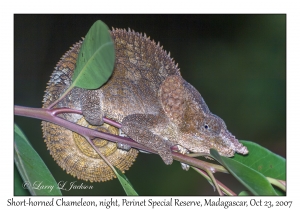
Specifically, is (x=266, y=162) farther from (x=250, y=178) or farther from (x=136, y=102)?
(x=136, y=102)

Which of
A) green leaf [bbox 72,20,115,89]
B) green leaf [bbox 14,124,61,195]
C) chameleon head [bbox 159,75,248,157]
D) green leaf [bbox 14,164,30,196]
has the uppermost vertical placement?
green leaf [bbox 72,20,115,89]

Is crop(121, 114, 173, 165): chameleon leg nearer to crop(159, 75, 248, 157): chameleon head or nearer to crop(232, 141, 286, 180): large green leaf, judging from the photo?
crop(159, 75, 248, 157): chameleon head

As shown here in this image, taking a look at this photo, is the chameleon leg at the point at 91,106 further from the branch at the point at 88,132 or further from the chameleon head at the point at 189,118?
the chameleon head at the point at 189,118

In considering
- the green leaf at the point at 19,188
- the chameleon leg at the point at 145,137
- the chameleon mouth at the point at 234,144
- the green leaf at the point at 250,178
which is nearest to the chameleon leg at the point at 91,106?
the chameleon leg at the point at 145,137

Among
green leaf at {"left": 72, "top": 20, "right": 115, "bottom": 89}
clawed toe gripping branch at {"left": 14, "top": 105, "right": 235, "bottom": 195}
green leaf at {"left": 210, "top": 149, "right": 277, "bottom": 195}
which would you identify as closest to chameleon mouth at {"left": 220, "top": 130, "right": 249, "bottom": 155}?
clawed toe gripping branch at {"left": 14, "top": 105, "right": 235, "bottom": 195}

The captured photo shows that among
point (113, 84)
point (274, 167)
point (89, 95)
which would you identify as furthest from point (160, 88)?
point (274, 167)

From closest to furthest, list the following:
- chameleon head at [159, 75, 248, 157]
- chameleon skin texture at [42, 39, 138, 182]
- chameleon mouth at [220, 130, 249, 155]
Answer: chameleon mouth at [220, 130, 249, 155], chameleon head at [159, 75, 248, 157], chameleon skin texture at [42, 39, 138, 182]
